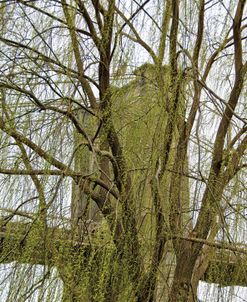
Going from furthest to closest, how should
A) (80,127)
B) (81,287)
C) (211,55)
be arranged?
1. (211,55)
2. (80,127)
3. (81,287)

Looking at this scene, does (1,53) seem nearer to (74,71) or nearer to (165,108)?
(74,71)

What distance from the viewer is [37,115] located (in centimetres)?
202

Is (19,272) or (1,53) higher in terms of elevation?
→ (1,53)

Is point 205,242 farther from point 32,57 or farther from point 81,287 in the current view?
point 32,57

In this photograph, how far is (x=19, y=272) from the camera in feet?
5.97

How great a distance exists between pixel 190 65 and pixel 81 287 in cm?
70

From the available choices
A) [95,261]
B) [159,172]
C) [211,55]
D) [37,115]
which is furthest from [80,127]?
[211,55]

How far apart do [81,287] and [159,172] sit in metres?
Result: 0.40

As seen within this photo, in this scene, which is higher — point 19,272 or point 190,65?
point 190,65

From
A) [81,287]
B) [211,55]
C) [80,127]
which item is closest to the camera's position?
[81,287]

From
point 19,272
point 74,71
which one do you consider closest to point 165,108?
point 74,71

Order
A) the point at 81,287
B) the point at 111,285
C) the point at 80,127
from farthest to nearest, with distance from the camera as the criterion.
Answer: the point at 80,127, the point at 111,285, the point at 81,287

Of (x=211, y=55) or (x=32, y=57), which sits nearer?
(x=32, y=57)

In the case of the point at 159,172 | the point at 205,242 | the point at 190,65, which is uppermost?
the point at 190,65
